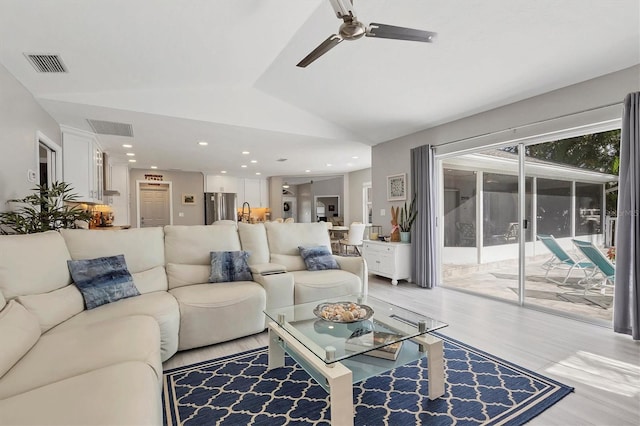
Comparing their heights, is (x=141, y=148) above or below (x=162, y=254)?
above

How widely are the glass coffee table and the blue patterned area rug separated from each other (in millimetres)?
161

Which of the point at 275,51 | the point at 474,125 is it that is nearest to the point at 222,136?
the point at 275,51

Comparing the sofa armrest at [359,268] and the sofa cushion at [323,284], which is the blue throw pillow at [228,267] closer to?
the sofa cushion at [323,284]

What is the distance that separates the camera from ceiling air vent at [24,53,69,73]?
9.09 feet

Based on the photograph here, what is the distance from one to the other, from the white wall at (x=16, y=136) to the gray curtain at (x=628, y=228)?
570 centimetres

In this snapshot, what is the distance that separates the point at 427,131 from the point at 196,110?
3.51 m

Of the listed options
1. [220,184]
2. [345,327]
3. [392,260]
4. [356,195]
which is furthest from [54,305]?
[356,195]

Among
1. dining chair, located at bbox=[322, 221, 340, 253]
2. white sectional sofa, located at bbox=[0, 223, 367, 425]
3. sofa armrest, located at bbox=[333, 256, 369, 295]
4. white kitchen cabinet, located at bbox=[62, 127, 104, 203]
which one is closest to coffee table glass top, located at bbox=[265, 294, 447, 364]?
white sectional sofa, located at bbox=[0, 223, 367, 425]

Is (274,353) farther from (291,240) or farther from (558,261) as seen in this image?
(558,261)

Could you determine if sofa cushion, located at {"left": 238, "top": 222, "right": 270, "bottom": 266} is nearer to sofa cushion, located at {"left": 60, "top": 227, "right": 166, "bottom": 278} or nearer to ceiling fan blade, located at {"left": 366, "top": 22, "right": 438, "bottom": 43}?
sofa cushion, located at {"left": 60, "top": 227, "right": 166, "bottom": 278}

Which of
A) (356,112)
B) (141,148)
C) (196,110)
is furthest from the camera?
(141,148)

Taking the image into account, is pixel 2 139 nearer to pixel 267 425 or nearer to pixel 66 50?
pixel 66 50

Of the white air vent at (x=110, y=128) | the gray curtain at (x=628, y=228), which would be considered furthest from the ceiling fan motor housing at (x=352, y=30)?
the white air vent at (x=110, y=128)

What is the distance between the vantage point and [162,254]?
119 inches
